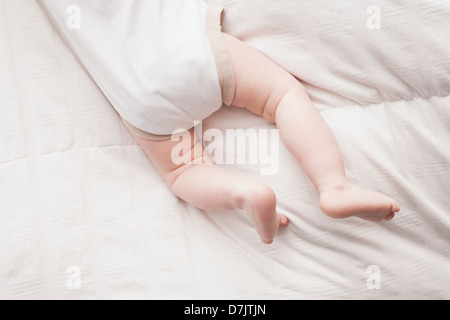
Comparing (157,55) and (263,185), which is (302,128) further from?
(157,55)

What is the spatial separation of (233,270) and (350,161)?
→ 0.33m

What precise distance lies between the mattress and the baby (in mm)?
→ 65

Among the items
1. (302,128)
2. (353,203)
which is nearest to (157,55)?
(302,128)

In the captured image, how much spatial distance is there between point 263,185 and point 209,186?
137mm

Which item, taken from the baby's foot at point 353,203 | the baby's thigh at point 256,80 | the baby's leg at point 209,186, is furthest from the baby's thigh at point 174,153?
the baby's foot at point 353,203

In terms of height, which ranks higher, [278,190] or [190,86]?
[190,86]

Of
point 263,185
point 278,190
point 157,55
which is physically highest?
point 157,55

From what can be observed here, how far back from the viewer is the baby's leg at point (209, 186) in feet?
2.78

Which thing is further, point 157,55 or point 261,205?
point 157,55

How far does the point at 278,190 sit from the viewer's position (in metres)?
1.01

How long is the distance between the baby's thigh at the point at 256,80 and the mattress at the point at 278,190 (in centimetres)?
4

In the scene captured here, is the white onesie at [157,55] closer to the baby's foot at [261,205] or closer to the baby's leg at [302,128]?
the baby's leg at [302,128]

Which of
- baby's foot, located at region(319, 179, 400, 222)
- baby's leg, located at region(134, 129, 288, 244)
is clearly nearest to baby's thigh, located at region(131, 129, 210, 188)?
baby's leg, located at region(134, 129, 288, 244)
